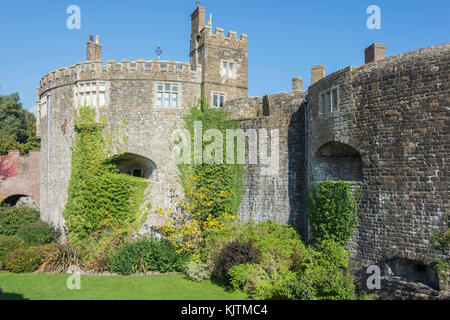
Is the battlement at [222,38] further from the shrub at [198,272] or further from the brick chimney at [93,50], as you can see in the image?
the shrub at [198,272]

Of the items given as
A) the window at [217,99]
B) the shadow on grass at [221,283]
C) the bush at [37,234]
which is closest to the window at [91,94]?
the window at [217,99]

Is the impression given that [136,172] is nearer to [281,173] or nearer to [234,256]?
[281,173]

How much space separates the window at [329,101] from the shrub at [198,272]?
9.22m

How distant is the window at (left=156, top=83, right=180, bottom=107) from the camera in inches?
835

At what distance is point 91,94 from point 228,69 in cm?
861

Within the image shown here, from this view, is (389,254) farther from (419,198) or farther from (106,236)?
(106,236)

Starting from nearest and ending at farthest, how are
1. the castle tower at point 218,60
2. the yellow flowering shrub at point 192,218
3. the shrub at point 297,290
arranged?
1. the shrub at point 297,290
2. the yellow flowering shrub at point 192,218
3. the castle tower at point 218,60

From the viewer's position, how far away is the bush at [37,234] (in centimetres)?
2100

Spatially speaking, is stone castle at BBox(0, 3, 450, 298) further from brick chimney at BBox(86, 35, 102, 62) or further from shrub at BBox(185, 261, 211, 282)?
shrub at BBox(185, 261, 211, 282)

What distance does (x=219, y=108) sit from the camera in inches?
836

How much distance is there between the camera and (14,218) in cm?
2467

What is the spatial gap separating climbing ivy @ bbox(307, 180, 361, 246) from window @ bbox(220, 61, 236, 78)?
1007 cm
